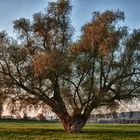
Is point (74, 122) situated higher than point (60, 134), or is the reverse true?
point (74, 122)

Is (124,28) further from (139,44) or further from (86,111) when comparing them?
(86,111)

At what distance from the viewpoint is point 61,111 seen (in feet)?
155

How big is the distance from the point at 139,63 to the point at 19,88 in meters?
13.0

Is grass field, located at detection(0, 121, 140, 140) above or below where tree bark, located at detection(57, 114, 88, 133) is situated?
below

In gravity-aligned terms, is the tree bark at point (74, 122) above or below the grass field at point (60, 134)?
above

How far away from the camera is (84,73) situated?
46281 mm

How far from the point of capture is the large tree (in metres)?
45.6

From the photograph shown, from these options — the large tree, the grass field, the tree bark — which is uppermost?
the large tree

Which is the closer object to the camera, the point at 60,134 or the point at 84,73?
the point at 60,134

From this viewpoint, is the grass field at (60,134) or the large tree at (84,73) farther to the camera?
the large tree at (84,73)

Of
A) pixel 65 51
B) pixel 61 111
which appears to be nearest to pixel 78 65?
pixel 65 51

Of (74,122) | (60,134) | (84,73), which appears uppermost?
(84,73)

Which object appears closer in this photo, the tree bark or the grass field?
the grass field

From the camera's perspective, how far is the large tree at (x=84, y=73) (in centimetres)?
4562
